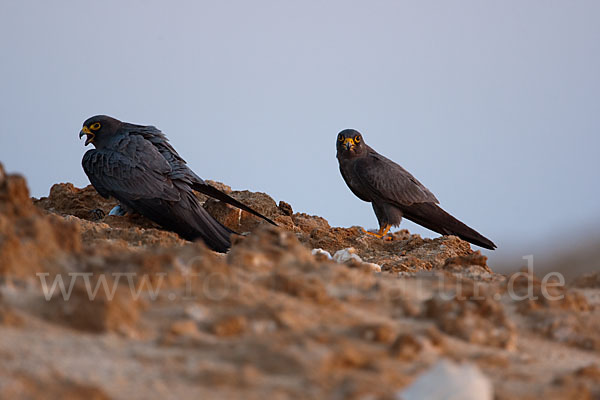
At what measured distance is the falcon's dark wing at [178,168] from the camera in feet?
26.8

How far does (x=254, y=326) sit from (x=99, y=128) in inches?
267

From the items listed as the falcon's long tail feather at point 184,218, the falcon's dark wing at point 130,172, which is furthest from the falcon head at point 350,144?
the falcon's dark wing at point 130,172

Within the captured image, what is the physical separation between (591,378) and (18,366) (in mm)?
1818

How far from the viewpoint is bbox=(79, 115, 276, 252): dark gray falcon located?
782 centimetres

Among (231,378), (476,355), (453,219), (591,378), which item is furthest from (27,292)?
(453,219)

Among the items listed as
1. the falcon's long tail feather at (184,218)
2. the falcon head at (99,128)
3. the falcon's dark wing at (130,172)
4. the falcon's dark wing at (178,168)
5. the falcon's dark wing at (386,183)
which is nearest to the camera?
the falcon's long tail feather at (184,218)

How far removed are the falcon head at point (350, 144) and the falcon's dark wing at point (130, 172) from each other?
2.29 metres

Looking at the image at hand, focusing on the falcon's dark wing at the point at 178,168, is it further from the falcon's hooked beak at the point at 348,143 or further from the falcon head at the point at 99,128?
the falcon's hooked beak at the point at 348,143

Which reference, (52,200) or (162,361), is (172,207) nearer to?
(52,200)

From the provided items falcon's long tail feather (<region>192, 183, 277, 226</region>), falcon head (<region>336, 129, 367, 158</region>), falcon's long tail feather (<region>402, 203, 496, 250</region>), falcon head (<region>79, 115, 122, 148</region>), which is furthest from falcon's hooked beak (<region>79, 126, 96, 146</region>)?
falcon's long tail feather (<region>402, 203, 496, 250</region>)

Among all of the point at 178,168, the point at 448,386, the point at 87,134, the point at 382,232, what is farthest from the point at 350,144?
the point at 448,386

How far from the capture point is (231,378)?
6.82ft

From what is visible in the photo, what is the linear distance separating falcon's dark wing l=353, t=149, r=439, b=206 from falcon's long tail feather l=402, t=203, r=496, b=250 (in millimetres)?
88

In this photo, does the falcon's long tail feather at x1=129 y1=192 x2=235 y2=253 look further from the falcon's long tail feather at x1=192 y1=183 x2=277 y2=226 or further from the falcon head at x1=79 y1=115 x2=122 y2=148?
the falcon head at x1=79 y1=115 x2=122 y2=148
